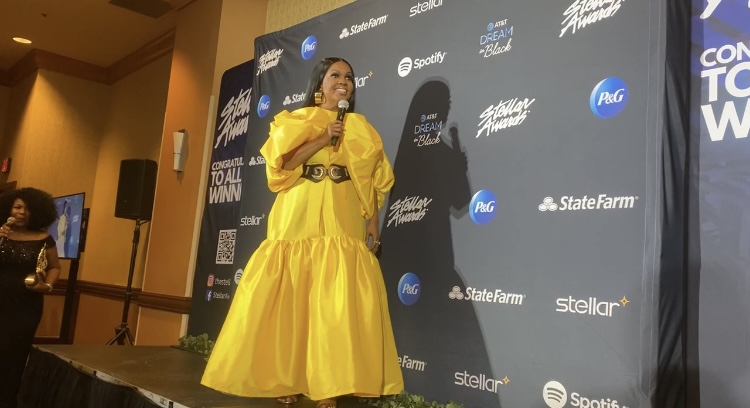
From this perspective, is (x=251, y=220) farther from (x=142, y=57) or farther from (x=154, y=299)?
(x=142, y=57)

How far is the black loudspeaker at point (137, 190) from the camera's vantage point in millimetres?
5523

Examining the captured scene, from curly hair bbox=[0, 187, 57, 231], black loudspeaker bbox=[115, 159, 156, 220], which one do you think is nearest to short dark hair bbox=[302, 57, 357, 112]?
curly hair bbox=[0, 187, 57, 231]

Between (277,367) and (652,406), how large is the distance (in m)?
1.25

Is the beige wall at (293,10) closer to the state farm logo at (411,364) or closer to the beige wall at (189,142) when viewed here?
the beige wall at (189,142)

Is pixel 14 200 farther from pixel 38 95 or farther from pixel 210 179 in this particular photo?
pixel 38 95

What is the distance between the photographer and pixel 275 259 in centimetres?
227

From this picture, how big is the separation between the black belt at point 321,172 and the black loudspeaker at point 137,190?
3647 mm

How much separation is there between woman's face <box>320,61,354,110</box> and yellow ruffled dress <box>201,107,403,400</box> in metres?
0.07

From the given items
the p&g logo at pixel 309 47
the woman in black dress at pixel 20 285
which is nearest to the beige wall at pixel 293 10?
the p&g logo at pixel 309 47

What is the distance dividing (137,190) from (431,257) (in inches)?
148

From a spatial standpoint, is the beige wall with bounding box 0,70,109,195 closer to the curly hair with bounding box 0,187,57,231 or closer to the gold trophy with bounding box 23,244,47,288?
the curly hair with bounding box 0,187,57,231

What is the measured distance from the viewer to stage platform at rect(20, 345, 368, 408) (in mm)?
2473

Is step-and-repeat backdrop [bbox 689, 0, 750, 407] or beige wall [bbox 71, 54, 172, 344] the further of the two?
beige wall [bbox 71, 54, 172, 344]

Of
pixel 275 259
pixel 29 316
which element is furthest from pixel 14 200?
pixel 275 259
